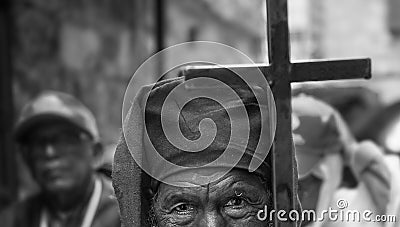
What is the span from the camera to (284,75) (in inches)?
75.4

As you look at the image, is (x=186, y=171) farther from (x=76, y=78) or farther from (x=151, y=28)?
(x=151, y=28)

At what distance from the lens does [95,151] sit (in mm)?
4637

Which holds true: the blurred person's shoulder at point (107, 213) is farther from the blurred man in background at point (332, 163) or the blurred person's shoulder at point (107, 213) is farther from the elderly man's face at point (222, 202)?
the elderly man's face at point (222, 202)

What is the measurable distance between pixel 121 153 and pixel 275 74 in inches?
17.4

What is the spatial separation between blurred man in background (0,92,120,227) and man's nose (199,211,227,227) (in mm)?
2254

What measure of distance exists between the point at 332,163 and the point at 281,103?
6.78 ft

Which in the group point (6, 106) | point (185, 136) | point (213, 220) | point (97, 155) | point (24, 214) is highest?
point (185, 136)

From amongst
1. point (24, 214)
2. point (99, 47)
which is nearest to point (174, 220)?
point (24, 214)

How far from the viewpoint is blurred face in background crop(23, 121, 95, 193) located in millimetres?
4398

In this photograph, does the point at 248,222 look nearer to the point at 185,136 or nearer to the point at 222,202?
the point at 222,202

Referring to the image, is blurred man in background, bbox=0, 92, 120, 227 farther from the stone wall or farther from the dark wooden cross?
the dark wooden cross

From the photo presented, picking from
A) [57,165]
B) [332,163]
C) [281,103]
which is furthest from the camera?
[57,165]

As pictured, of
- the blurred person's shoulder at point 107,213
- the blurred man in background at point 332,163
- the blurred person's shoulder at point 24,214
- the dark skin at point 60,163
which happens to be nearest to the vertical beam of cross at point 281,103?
the blurred man in background at point 332,163

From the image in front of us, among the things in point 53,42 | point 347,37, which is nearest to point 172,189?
point 53,42
